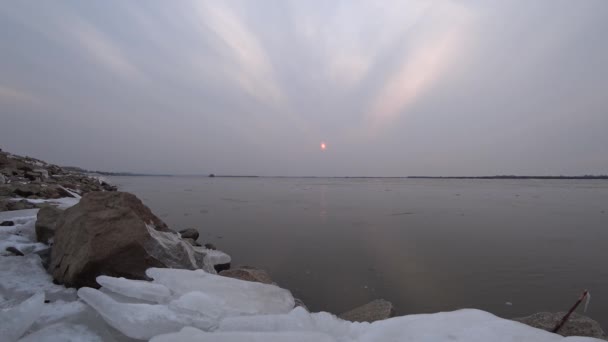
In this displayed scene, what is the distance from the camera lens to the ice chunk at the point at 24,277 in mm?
3045

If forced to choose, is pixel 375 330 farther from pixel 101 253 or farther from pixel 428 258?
pixel 428 258

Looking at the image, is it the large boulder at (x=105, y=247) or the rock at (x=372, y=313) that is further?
the rock at (x=372, y=313)

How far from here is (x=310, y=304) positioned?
4609mm

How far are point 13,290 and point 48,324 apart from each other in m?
1.19

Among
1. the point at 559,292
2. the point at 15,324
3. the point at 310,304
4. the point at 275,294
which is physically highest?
the point at 15,324

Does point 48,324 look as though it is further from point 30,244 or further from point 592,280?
point 592,280

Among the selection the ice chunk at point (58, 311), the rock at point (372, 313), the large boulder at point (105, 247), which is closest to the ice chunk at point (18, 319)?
the ice chunk at point (58, 311)

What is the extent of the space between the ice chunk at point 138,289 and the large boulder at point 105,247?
2.36 feet

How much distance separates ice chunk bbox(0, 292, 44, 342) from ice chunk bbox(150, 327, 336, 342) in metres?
0.97

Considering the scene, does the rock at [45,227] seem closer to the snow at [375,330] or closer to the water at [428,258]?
the water at [428,258]

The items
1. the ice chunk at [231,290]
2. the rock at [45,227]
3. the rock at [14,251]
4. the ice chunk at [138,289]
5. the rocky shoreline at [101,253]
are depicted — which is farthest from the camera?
the rock at [45,227]

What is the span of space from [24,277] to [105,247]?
0.96m

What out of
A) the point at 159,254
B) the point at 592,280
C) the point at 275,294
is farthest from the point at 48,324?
the point at 592,280

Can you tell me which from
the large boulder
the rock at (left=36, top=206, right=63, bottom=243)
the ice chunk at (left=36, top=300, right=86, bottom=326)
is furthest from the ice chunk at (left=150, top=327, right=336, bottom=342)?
the rock at (left=36, top=206, right=63, bottom=243)
